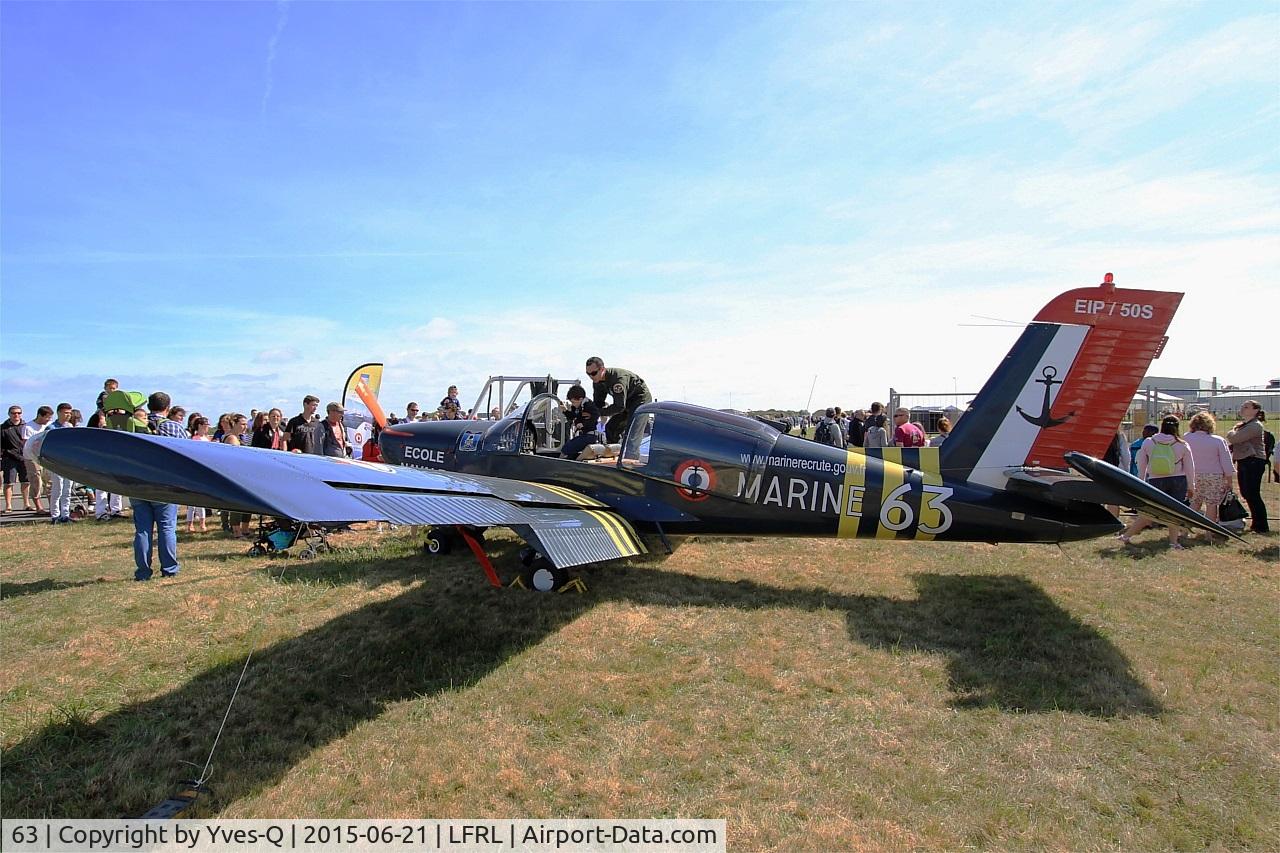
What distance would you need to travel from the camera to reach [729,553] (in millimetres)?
7902

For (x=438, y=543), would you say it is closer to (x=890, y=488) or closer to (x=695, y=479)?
(x=695, y=479)

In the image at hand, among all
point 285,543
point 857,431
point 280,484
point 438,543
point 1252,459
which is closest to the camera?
point 280,484

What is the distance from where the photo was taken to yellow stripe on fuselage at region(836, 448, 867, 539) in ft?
19.9

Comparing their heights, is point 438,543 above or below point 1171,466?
below

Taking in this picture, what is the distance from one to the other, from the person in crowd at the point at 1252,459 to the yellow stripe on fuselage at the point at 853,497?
6.87m

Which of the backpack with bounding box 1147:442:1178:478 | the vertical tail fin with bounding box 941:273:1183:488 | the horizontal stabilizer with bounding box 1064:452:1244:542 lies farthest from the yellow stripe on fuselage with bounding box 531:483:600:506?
the backpack with bounding box 1147:442:1178:478

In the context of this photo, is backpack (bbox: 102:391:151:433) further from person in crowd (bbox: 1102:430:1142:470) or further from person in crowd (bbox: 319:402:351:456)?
person in crowd (bbox: 1102:430:1142:470)

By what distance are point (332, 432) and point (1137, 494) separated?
9.65 m

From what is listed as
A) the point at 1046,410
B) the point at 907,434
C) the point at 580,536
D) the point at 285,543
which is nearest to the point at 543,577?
the point at 580,536

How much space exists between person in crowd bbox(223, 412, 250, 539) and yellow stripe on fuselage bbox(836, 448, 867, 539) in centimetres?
775

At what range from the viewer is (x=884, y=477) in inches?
239

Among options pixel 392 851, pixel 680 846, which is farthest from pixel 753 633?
pixel 392 851

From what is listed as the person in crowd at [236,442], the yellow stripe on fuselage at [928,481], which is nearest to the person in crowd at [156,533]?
the person in crowd at [236,442]

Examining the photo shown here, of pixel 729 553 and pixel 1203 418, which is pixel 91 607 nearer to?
pixel 729 553
